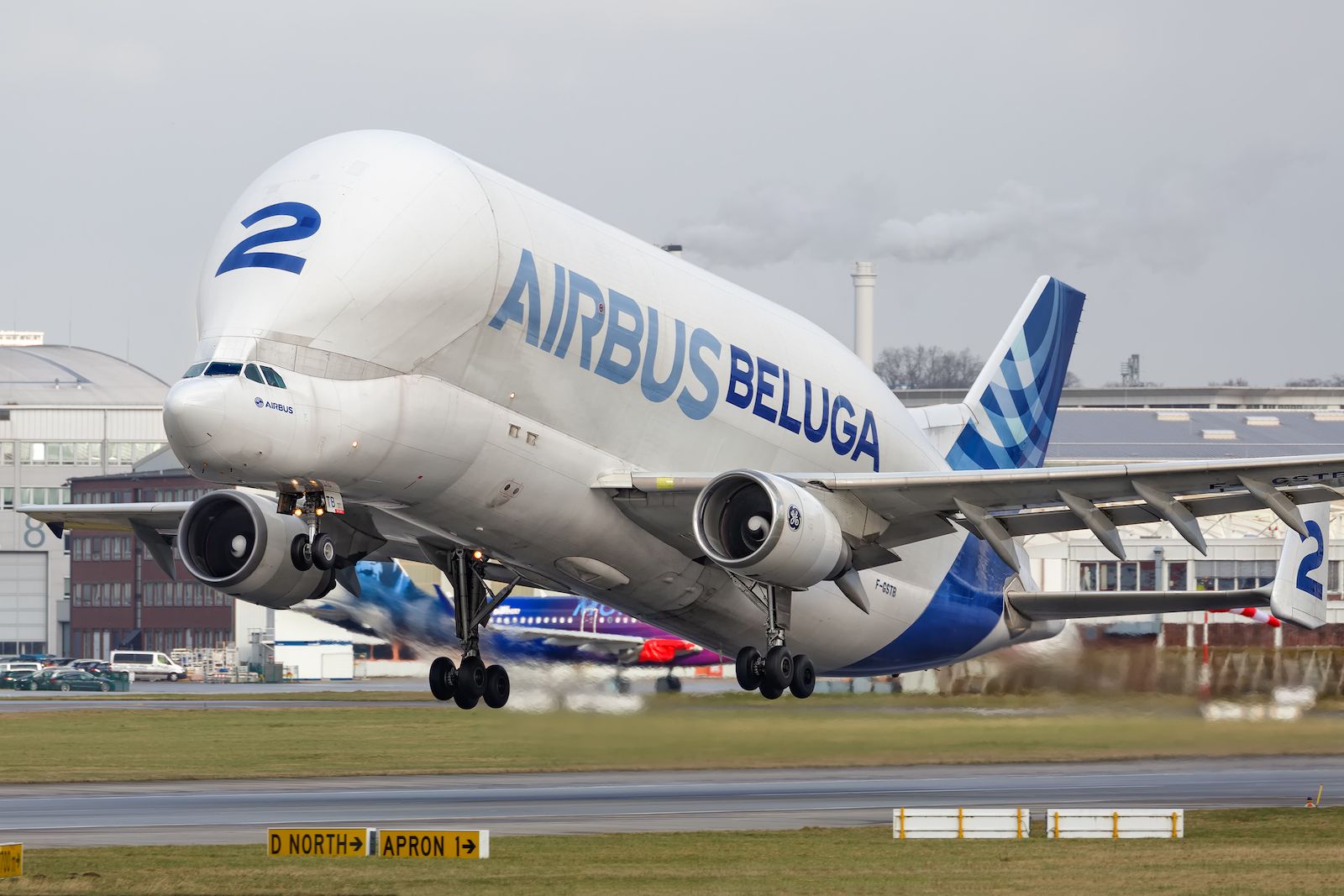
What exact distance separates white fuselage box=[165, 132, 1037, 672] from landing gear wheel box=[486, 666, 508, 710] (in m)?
2.13

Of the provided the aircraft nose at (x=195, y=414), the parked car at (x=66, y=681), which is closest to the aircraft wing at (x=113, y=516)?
the aircraft nose at (x=195, y=414)

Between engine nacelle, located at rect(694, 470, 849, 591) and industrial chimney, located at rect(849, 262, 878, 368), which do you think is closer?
engine nacelle, located at rect(694, 470, 849, 591)

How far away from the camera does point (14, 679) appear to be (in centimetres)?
10062

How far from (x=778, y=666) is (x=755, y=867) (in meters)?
3.57

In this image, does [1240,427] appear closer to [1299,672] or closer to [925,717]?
[1299,672]

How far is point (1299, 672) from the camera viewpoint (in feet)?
174

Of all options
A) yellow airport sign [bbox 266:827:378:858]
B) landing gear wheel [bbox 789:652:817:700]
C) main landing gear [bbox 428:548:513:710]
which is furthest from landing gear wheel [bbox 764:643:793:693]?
yellow airport sign [bbox 266:827:378:858]

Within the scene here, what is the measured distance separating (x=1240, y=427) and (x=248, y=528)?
114m

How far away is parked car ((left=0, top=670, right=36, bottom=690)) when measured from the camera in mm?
100125

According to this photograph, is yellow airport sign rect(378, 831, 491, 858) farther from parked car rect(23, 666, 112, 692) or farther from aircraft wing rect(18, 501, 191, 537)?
parked car rect(23, 666, 112, 692)

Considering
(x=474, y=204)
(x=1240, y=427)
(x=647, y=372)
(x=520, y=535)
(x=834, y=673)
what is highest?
(x=1240, y=427)

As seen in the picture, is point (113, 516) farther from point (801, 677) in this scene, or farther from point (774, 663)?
point (801, 677)

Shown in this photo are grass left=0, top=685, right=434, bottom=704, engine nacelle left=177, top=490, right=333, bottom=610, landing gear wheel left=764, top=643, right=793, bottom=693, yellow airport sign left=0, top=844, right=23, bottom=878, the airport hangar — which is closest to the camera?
yellow airport sign left=0, top=844, right=23, bottom=878

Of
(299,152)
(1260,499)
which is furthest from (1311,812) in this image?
(299,152)
